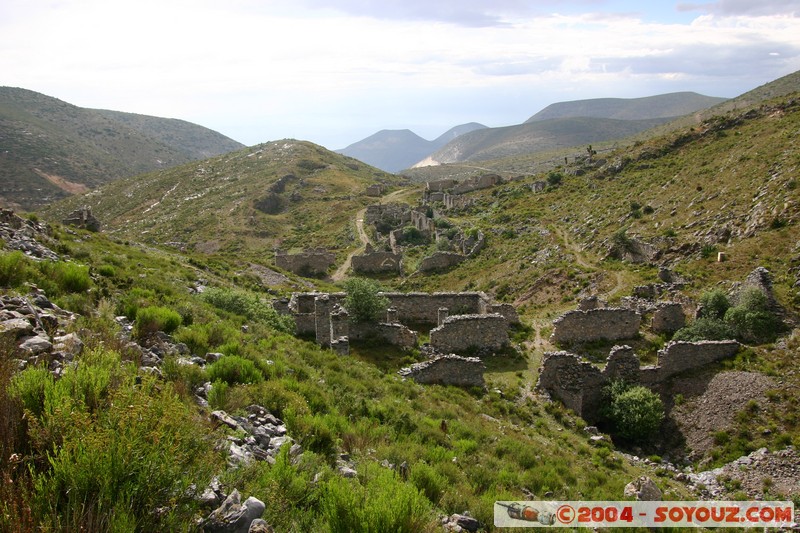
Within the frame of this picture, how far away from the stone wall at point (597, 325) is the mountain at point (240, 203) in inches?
1564

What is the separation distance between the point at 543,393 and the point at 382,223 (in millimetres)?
48301

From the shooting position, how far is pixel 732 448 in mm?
12680

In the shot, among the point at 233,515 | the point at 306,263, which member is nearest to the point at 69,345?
the point at 233,515

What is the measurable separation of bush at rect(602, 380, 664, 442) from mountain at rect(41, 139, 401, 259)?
44.3m

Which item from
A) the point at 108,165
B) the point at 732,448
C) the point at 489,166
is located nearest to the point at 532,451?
the point at 732,448

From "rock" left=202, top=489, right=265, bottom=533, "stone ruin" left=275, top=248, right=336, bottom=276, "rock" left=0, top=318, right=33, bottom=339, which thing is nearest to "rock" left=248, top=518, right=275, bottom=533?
"rock" left=202, top=489, right=265, bottom=533

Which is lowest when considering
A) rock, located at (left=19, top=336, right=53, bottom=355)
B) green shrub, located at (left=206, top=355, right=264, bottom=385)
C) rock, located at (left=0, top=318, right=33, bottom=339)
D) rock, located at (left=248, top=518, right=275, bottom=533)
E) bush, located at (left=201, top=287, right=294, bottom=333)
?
bush, located at (left=201, top=287, right=294, bottom=333)

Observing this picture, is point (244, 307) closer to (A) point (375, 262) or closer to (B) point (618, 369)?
(B) point (618, 369)

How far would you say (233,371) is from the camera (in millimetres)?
8945

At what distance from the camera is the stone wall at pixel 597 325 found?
63.4ft

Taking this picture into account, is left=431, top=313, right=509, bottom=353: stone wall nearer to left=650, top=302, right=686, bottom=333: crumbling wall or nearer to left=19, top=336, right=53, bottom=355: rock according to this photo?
left=650, top=302, right=686, bottom=333: crumbling wall

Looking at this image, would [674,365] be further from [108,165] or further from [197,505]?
[108,165]

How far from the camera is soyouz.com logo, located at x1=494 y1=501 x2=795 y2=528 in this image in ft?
21.6

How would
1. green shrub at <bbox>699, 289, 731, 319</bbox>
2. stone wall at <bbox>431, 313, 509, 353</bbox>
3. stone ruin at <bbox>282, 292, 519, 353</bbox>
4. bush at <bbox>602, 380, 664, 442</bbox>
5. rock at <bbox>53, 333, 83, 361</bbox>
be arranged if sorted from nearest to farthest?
rock at <bbox>53, 333, 83, 361</bbox>, bush at <bbox>602, 380, 664, 442</bbox>, green shrub at <bbox>699, 289, 731, 319</bbox>, stone ruin at <bbox>282, 292, 519, 353</bbox>, stone wall at <bbox>431, 313, 509, 353</bbox>
